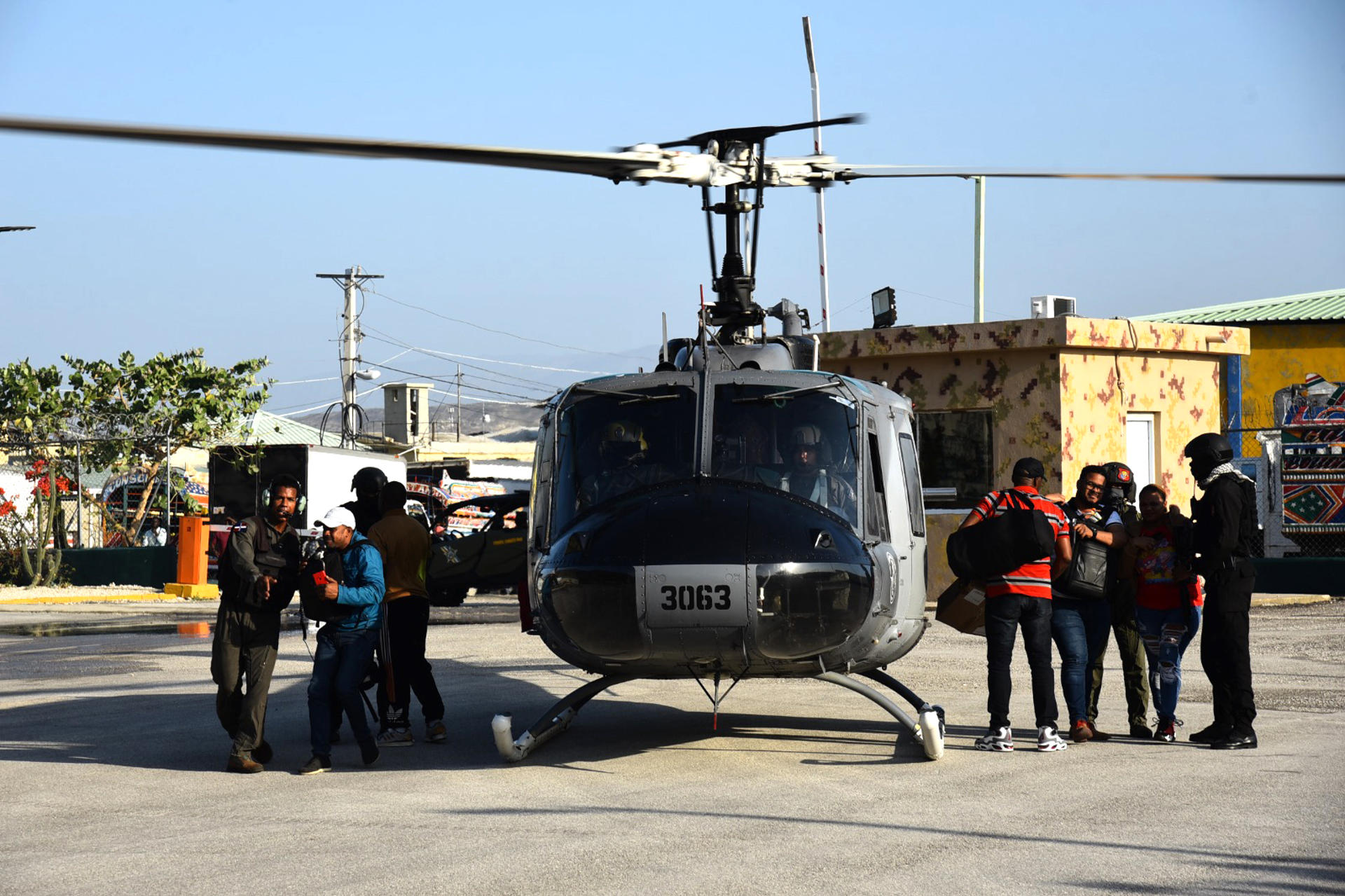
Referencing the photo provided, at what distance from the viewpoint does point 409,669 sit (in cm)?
1030

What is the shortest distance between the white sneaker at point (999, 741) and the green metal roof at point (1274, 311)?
30902mm

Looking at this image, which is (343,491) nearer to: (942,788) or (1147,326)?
(1147,326)

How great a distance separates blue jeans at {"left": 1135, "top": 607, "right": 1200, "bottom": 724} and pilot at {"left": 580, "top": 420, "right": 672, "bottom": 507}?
371 cm

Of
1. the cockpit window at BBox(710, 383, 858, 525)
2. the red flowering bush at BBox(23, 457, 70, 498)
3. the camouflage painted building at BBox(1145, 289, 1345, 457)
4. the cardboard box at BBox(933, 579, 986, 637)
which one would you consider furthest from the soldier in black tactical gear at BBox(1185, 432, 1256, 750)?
the camouflage painted building at BBox(1145, 289, 1345, 457)

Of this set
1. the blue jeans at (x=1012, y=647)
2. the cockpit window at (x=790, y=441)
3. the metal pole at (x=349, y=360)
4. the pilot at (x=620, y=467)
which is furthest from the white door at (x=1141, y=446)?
the metal pole at (x=349, y=360)

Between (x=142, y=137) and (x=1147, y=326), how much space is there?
19197 mm

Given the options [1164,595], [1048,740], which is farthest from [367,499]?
[1164,595]

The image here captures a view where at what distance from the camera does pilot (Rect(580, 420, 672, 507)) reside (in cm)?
898

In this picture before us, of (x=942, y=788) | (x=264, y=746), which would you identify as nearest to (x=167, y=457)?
(x=264, y=746)

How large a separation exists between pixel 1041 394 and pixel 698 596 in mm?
13749

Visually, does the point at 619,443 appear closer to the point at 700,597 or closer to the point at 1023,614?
the point at 700,597

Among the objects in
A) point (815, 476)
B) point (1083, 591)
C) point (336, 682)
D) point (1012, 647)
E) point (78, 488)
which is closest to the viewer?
point (815, 476)

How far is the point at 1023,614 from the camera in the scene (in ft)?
31.4

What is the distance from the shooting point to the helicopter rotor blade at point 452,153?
4629mm
